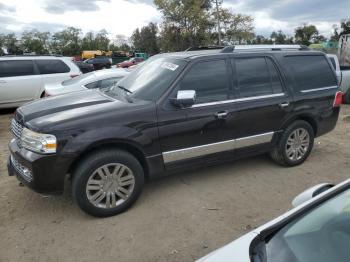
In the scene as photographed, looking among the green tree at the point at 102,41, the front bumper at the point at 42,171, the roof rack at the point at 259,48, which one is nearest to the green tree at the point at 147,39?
the green tree at the point at 102,41

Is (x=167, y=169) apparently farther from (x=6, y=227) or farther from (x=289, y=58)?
(x=289, y=58)

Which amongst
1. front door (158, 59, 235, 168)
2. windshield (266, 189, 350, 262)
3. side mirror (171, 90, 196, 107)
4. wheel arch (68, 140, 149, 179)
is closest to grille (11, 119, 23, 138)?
wheel arch (68, 140, 149, 179)

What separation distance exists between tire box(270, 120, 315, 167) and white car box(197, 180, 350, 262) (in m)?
3.01

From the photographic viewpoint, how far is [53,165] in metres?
3.50

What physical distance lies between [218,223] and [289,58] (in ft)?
9.16

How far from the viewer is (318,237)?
183 cm

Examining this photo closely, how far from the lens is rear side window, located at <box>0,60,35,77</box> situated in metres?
9.85

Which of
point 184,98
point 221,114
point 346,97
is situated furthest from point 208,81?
point 346,97

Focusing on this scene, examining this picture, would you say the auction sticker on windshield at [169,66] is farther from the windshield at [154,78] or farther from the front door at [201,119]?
the front door at [201,119]

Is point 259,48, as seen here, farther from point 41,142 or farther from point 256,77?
point 41,142

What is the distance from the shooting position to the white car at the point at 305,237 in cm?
172

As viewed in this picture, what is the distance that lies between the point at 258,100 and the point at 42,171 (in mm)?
2862

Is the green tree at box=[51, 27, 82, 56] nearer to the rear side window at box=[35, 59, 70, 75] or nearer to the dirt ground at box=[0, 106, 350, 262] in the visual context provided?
the rear side window at box=[35, 59, 70, 75]

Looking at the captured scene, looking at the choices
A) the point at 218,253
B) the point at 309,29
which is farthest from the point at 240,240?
the point at 309,29
